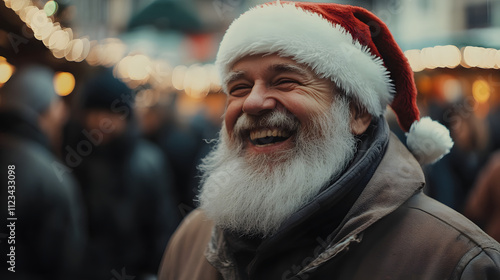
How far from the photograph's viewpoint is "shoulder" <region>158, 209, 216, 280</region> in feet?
7.64

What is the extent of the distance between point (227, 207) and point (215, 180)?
0.23 m

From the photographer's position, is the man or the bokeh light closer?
the man

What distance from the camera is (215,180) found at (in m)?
2.38

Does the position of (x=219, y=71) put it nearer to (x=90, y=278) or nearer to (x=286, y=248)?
(x=286, y=248)

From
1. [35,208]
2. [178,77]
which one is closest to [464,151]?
[35,208]

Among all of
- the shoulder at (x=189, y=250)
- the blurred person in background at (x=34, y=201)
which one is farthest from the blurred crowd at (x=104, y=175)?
the shoulder at (x=189, y=250)

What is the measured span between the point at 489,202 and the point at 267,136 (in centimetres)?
268

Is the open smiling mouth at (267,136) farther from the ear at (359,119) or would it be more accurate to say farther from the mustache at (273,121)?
the ear at (359,119)

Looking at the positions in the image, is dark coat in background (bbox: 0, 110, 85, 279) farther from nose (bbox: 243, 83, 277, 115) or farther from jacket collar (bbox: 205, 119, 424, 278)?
nose (bbox: 243, 83, 277, 115)

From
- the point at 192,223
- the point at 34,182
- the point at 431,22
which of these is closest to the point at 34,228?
the point at 34,182

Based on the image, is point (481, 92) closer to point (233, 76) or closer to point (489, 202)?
point (489, 202)

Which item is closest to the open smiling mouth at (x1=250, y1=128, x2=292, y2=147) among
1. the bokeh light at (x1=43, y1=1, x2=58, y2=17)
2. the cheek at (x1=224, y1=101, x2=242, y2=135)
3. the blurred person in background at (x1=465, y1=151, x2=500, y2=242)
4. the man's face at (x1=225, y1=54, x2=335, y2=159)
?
the man's face at (x1=225, y1=54, x2=335, y2=159)

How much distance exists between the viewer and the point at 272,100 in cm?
212

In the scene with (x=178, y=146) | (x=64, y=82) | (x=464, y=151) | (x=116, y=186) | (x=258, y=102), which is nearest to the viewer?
(x=258, y=102)
